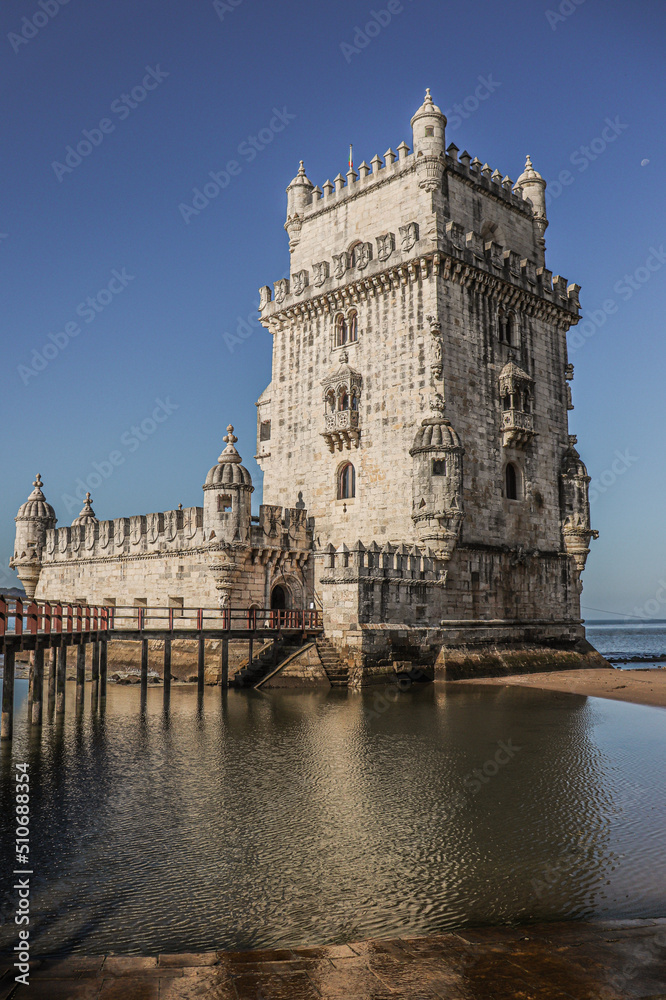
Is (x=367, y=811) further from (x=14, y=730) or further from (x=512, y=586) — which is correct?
(x=512, y=586)

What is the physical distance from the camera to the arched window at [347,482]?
30291 mm

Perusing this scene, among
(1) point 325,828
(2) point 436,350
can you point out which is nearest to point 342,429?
(2) point 436,350

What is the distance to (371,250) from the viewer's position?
3058 centimetres

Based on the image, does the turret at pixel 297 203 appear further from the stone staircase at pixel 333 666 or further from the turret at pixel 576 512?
the stone staircase at pixel 333 666

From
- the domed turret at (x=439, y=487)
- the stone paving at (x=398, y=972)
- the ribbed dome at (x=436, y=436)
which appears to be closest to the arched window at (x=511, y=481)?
the domed turret at (x=439, y=487)

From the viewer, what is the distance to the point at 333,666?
24016 mm

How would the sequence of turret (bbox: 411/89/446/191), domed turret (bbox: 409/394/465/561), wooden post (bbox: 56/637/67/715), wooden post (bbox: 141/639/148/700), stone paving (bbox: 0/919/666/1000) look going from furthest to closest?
turret (bbox: 411/89/446/191)
domed turret (bbox: 409/394/465/561)
wooden post (bbox: 141/639/148/700)
wooden post (bbox: 56/637/67/715)
stone paving (bbox: 0/919/666/1000)

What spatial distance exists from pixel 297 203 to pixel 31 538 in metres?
20.9

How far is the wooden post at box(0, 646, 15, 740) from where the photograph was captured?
14664 millimetres

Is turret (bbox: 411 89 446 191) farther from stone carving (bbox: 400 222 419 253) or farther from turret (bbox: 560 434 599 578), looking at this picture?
turret (bbox: 560 434 599 578)

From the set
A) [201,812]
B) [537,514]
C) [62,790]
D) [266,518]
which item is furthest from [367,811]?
[537,514]

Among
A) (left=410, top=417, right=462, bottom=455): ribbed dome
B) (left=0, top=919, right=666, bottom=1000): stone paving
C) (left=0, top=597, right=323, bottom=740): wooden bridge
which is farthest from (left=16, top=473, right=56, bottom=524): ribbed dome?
(left=0, top=919, right=666, bottom=1000): stone paving

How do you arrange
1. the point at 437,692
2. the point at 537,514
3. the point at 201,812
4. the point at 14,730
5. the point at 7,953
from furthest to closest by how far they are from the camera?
the point at 537,514, the point at 437,692, the point at 14,730, the point at 201,812, the point at 7,953

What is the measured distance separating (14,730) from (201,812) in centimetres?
851
